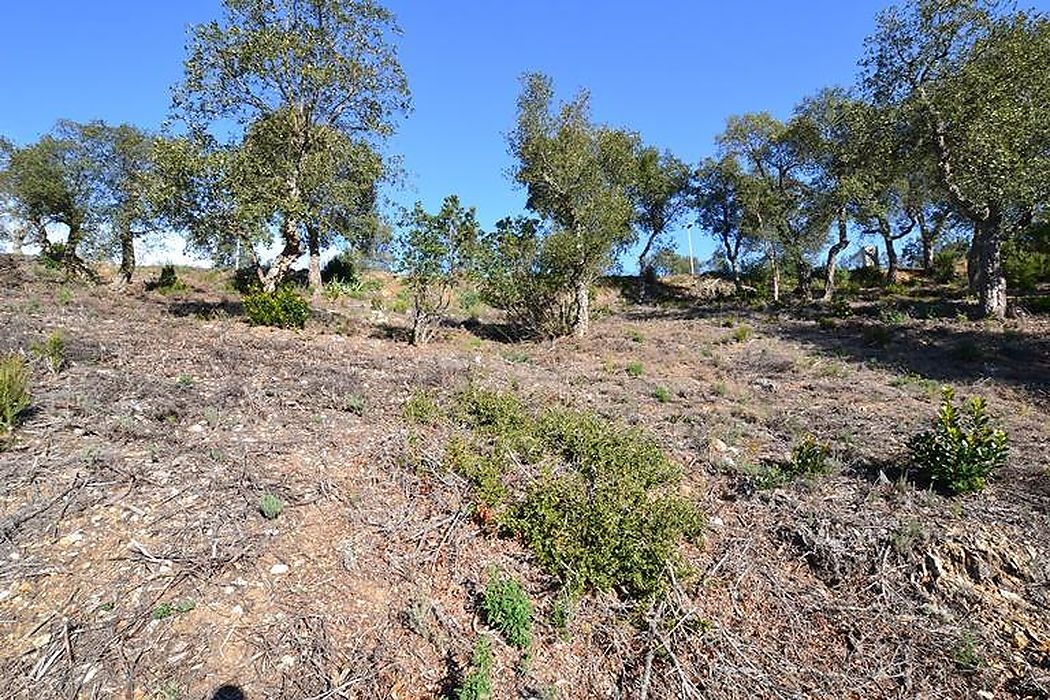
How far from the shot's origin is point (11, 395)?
706cm

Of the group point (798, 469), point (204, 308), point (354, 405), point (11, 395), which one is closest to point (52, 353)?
point (11, 395)

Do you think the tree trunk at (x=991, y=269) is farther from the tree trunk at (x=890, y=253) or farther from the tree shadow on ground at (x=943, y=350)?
the tree trunk at (x=890, y=253)

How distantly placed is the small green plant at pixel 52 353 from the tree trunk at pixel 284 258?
21.1ft

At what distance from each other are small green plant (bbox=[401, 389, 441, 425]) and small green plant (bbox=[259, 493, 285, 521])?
297 centimetres

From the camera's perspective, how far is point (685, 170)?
33.4 m

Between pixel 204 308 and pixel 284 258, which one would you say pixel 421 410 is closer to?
pixel 284 258

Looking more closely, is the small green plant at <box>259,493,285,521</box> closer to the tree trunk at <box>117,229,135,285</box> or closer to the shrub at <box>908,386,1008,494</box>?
the shrub at <box>908,386,1008,494</box>

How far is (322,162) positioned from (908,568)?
54.6ft

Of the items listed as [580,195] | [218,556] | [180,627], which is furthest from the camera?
[580,195]

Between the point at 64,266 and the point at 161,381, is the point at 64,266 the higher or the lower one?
the higher one

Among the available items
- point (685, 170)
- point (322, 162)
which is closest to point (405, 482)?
point (322, 162)

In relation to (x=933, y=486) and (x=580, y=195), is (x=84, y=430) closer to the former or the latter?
(x=933, y=486)

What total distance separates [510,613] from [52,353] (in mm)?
9312

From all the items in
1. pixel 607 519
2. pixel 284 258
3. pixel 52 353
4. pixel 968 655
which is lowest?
pixel 968 655
